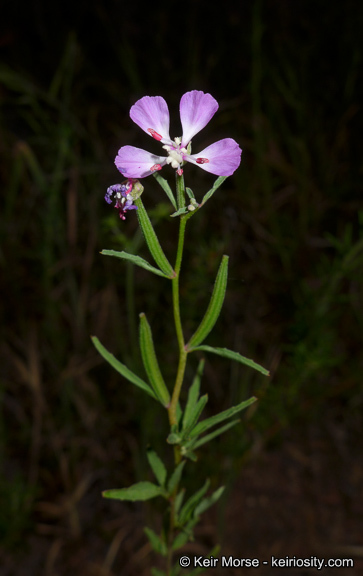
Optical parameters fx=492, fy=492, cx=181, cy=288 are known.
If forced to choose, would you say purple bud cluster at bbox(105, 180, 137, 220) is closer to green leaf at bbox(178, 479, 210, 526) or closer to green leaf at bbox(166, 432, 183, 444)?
green leaf at bbox(166, 432, 183, 444)

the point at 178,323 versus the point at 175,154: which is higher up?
the point at 175,154

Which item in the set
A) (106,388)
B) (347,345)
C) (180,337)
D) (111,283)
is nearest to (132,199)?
(180,337)

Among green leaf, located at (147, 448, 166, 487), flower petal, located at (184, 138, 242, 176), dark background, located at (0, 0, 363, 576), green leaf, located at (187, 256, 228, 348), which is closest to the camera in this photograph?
flower petal, located at (184, 138, 242, 176)

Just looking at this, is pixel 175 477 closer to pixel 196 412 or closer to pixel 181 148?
pixel 196 412

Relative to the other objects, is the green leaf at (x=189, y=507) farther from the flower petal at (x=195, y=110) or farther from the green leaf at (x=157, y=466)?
the flower petal at (x=195, y=110)

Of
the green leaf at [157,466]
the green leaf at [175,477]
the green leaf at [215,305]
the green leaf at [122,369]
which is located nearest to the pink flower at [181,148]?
the green leaf at [215,305]

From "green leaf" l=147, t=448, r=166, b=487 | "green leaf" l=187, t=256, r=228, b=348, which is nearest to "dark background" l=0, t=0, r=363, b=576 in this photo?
"green leaf" l=147, t=448, r=166, b=487

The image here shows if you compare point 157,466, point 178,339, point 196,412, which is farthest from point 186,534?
point 178,339
